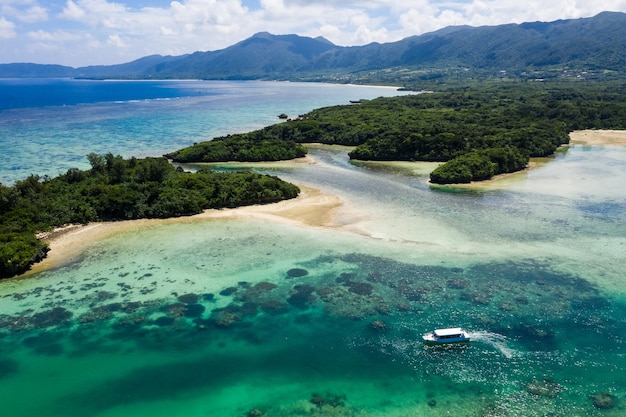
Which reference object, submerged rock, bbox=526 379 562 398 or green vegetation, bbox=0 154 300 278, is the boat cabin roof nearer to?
submerged rock, bbox=526 379 562 398

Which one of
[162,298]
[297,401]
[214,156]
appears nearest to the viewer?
[297,401]

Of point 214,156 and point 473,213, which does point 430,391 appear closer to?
point 473,213

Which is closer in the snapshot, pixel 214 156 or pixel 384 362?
pixel 384 362

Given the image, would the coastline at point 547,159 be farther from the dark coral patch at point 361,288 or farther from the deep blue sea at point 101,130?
the deep blue sea at point 101,130

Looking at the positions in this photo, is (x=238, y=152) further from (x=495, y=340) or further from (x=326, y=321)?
(x=495, y=340)

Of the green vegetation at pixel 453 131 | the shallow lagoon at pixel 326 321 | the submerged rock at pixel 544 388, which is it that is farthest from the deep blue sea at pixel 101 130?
the submerged rock at pixel 544 388

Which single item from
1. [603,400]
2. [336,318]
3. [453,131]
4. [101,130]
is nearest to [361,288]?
[336,318]

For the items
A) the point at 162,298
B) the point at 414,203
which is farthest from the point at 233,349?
the point at 414,203
